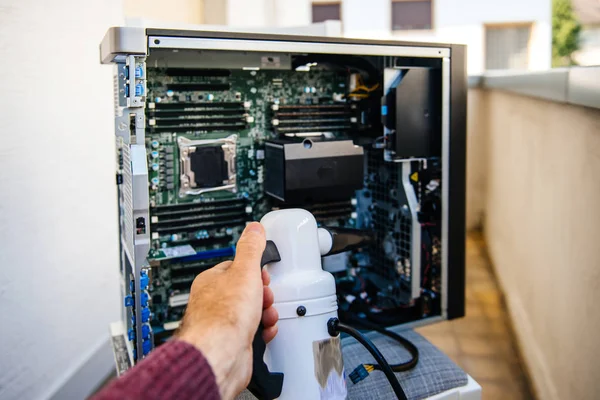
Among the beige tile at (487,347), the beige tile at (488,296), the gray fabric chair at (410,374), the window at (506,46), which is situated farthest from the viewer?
the window at (506,46)

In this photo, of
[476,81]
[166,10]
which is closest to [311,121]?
[476,81]

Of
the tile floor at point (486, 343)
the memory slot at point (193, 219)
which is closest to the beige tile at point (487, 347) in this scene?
the tile floor at point (486, 343)

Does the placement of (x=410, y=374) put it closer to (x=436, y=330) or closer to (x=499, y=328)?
(x=436, y=330)

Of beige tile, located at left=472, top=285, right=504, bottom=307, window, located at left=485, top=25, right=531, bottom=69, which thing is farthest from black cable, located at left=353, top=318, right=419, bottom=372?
window, located at left=485, top=25, right=531, bottom=69

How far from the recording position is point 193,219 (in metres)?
1.68

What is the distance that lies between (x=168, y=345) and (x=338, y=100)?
4.52 ft

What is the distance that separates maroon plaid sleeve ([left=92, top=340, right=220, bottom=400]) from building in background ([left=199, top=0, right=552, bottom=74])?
8.61 meters

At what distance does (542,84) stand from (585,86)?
22.5 inches

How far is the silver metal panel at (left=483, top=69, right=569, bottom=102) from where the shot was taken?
5.37 feet

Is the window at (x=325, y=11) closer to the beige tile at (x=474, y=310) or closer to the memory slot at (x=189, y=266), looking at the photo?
the beige tile at (x=474, y=310)

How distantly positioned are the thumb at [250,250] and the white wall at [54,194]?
3.50 ft

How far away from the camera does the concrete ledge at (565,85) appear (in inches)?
52.0

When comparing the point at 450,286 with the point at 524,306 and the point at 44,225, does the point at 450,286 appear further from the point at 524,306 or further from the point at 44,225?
the point at 44,225

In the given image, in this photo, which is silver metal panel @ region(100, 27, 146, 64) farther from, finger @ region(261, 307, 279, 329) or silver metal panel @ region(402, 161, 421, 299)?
silver metal panel @ region(402, 161, 421, 299)
